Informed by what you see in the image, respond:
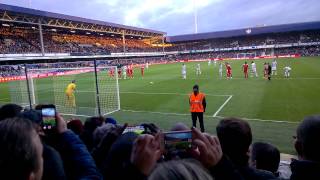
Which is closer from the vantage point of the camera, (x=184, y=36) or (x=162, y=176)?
(x=162, y=176)

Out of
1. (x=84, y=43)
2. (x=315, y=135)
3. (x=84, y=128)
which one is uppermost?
(x=84, y=43)

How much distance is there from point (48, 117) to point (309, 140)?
9.76 feet

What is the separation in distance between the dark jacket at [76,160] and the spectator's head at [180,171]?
1.70 meters

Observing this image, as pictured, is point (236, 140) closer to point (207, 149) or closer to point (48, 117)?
point (207, 149)

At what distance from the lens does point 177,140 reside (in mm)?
2461

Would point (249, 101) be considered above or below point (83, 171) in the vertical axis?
below

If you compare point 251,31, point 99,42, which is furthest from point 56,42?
point 251,31

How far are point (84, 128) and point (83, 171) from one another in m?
3.10

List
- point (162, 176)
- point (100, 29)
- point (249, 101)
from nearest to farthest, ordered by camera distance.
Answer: point (162, 176) < point (249, 101) < point (100, 29)

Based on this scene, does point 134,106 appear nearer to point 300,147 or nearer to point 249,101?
point 249,101

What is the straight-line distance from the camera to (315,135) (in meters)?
2.71

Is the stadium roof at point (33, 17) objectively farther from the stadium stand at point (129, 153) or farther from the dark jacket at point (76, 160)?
the dark jacket at point (76, 160)

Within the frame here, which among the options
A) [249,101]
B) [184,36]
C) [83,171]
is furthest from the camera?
[184,36]

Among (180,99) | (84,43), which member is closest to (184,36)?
(84,43)
